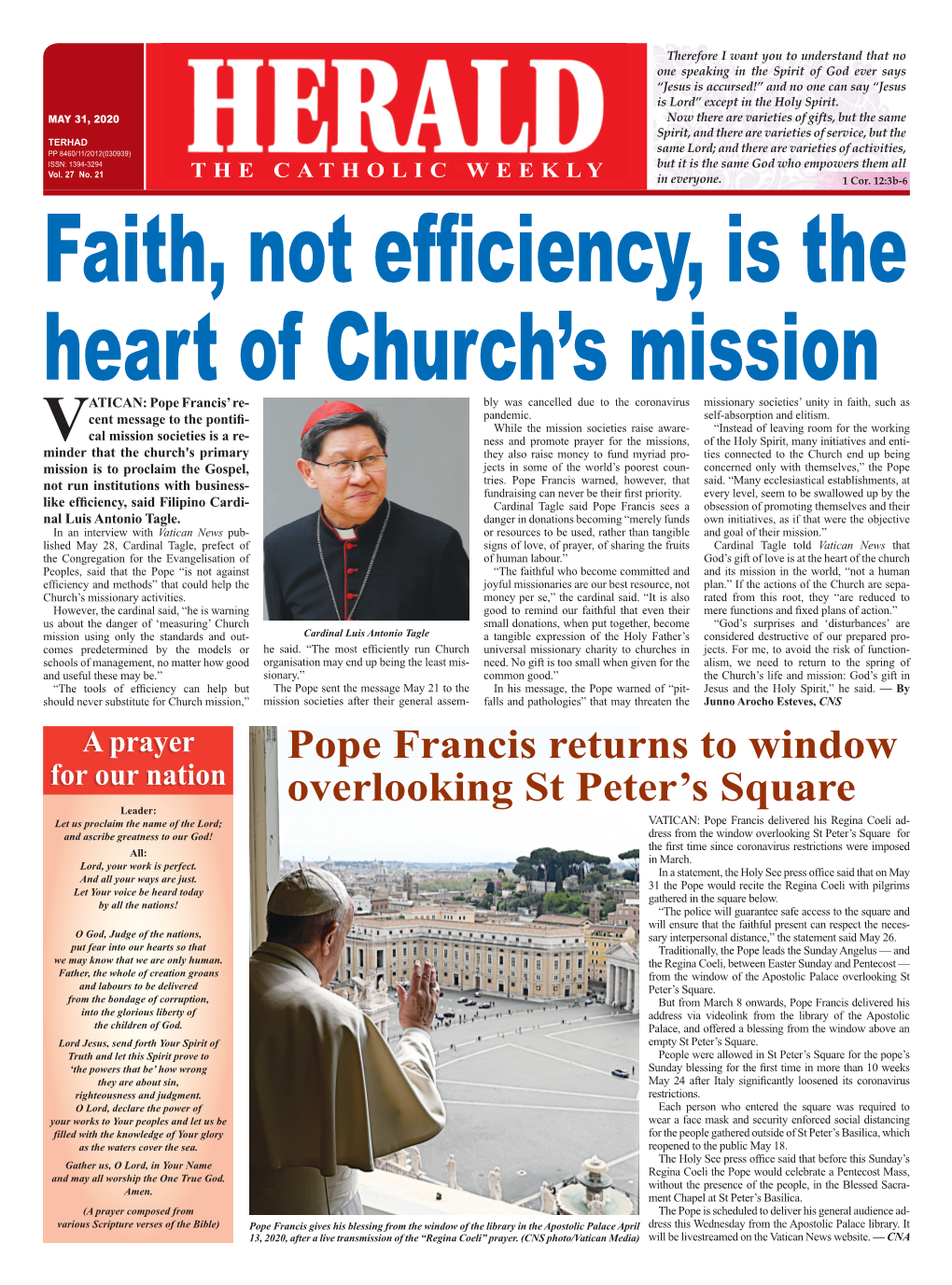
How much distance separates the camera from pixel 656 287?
3.82 m

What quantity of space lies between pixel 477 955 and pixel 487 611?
1.20 meters

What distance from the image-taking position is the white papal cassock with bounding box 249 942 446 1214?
362 cm

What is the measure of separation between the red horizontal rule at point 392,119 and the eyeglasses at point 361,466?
3.12ft

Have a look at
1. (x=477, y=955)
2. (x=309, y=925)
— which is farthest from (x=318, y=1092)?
(x=477, y=955)

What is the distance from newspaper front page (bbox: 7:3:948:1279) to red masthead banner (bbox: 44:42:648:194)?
1 cm

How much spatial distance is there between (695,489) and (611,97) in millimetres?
1415

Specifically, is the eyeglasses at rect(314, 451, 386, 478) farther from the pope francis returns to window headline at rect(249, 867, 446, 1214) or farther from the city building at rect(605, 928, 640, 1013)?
the city building at rect(605, 928, 640, 1013)

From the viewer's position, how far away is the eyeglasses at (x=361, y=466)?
380 cm

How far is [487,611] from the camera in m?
Result: 3.80

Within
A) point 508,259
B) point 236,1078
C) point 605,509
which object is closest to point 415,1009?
point 236,1078

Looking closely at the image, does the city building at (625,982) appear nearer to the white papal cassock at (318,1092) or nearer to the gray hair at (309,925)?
the white papal cassock at (318,1092)

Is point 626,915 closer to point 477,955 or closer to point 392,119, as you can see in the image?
point 477,955

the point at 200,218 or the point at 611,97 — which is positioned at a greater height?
the point at 611,97
